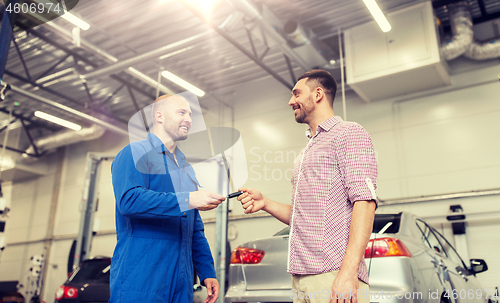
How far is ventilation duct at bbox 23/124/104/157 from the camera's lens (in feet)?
33.1

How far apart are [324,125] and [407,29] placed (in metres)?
5.07

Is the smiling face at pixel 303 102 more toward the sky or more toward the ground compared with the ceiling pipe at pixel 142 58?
more toward the ground

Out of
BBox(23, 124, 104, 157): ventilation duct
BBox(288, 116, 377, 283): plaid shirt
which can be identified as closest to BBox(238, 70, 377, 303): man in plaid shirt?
BBox(288, 116, 377, 283): plaid shirt

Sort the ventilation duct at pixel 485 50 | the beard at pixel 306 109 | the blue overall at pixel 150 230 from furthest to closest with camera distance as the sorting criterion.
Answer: the ventilation duct at pixel 485 50 < the beard at pixel 306 109 < the blue overall at pixel 150 230

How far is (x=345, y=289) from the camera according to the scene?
1.29 m

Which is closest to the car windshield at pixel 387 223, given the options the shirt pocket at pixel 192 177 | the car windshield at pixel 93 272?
the shirt pocket at pixel 192 177

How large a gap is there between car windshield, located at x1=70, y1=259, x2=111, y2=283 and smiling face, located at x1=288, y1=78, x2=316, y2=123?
12.1ft

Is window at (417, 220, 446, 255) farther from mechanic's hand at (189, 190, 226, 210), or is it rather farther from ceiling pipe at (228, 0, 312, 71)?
ceiling pipe at (228, 0, 312, 71)

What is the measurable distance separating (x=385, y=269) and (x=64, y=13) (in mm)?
5877

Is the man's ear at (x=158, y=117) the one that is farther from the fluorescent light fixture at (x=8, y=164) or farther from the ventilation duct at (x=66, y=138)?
the fluorescent light fixture at (x=8, y=164)

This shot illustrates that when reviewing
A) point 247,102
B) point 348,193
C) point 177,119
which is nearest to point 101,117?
point 247,102

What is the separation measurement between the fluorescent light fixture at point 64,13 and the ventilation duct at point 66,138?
14.7 ft

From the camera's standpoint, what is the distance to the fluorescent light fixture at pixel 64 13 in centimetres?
564

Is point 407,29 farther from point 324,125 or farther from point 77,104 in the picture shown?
point 77,104
